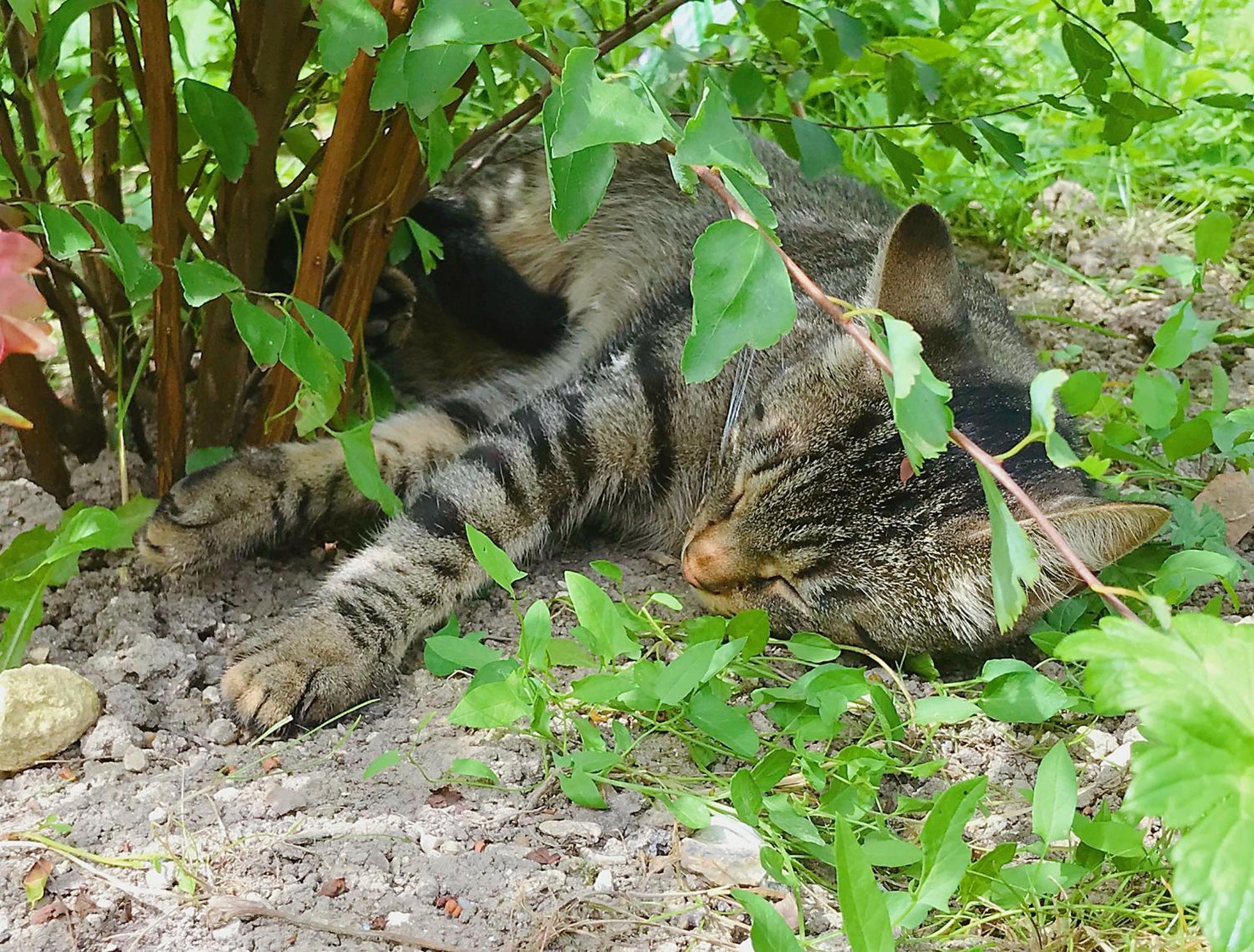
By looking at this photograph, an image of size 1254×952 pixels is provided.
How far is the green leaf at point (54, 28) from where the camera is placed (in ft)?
4.91

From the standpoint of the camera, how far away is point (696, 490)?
246 cm

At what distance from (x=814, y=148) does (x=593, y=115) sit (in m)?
1.30

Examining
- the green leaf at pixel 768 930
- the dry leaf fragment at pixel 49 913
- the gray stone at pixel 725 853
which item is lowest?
the gray stone at pixel 725 853

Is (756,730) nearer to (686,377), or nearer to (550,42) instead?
(686,377)

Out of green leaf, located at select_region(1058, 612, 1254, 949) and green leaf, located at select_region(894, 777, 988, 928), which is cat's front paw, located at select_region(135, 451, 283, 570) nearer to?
green leaf, located at select_region(894, 777, 988, 928)

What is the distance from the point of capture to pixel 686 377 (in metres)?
1.07

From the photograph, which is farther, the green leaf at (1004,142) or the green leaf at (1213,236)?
the green leaf at (1213,236)

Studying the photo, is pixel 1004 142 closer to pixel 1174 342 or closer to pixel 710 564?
pixel 1174 342

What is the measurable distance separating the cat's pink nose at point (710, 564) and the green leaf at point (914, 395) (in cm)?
111

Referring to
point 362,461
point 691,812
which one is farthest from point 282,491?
point 691,812

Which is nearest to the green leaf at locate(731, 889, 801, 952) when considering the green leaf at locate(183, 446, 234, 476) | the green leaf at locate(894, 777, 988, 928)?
the green leaf at locate(894, 777, 988, 928)

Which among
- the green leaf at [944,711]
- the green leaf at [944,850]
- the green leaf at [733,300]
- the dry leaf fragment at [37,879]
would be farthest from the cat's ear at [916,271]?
the dry leaf fragment at [37,879]

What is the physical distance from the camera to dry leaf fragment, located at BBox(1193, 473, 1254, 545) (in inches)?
93.2

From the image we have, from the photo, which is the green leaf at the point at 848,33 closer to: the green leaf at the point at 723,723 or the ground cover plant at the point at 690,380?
the ground cover plant at the point at 690,380
